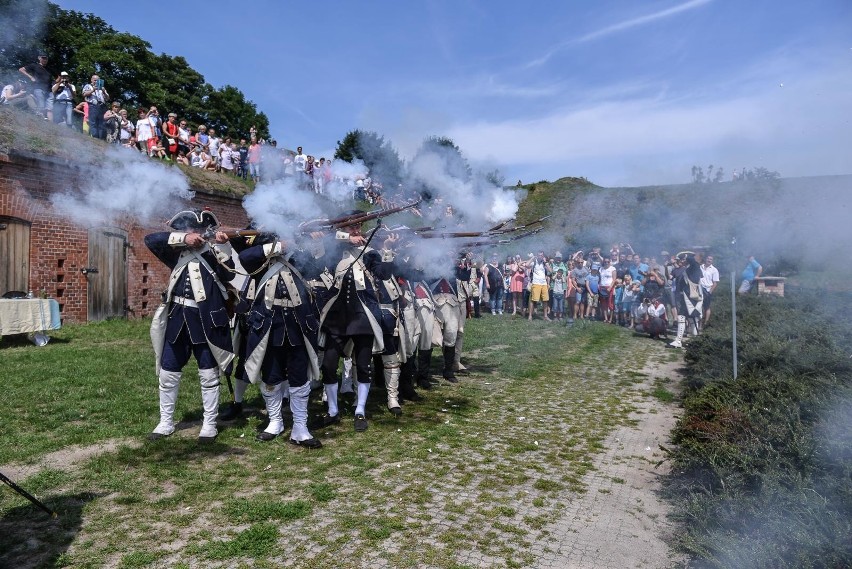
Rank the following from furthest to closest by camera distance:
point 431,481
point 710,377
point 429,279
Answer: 1. point 429,279
2. point 710,377
3. point 431,481

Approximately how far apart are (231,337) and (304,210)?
70.4 inches

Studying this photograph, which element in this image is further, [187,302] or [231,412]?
[231,412]

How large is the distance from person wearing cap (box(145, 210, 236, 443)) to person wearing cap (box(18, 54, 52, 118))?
637cm

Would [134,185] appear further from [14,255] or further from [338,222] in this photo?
[14,255]

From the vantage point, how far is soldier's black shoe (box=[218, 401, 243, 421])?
6.90 m

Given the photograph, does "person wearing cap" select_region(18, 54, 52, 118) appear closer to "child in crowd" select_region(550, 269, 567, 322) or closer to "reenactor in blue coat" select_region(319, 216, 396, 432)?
"reenactor in blue coat" select_region(319, 216, 396, 432)

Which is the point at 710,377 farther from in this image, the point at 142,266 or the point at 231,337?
the point at 142,266

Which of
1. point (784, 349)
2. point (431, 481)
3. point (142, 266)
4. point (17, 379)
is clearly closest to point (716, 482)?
point (431, 481)

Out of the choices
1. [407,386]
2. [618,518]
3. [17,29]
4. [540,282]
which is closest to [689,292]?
[540,282]

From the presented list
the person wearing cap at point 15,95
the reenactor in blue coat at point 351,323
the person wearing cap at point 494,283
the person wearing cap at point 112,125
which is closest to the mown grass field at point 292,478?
the reenactor in blue coat at point 351,323

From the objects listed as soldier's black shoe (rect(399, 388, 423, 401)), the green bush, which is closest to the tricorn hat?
soldier's black shoe (rect(399, 388, 423, 401))

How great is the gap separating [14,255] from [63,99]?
3838 mm

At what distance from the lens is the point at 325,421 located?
22.6 ft

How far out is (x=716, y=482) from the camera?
4551mm
